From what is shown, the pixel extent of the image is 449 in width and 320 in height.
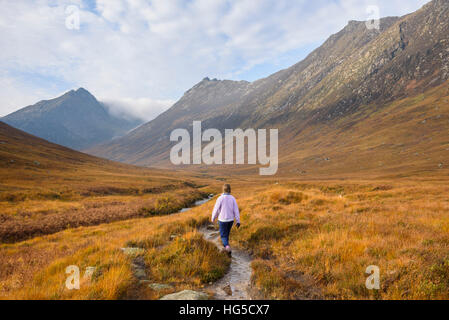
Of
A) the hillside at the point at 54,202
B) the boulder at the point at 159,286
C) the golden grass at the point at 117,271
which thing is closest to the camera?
the golden grass at the point at 117,271

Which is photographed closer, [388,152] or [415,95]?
[388,152]

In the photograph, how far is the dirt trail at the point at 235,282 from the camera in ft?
21.6

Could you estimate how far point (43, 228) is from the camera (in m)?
18.9

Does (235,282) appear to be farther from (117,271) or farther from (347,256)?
(347,256)

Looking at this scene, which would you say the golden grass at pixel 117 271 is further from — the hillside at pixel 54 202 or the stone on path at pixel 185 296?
the hillside at pixel 54 202

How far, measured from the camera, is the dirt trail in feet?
21.6

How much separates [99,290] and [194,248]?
383 centimetres

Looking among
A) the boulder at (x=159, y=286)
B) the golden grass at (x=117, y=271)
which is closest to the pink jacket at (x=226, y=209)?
the golden grass at (x=117, y=271)

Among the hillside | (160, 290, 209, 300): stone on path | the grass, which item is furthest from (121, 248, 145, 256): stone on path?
the hillside

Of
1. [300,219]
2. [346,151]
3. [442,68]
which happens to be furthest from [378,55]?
[300,219]

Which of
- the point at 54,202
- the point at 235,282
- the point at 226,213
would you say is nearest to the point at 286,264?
the point at 235,282

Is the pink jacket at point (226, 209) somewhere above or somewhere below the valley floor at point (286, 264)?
above
